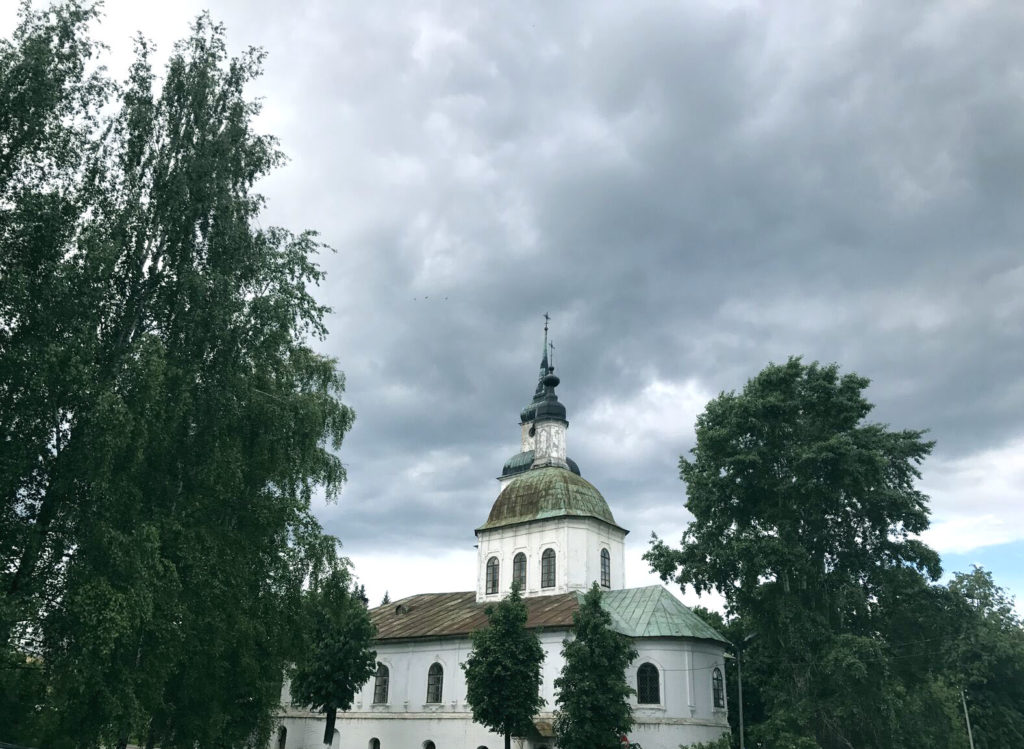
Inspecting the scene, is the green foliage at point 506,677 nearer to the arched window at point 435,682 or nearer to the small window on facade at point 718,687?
the small window on facade at point 718,687

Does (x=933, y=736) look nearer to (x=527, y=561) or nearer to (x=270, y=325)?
(x=527, y=561)

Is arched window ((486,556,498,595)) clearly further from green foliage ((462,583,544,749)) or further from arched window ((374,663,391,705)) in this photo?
green foliage ((462,583,544,749))

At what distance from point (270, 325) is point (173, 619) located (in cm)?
678

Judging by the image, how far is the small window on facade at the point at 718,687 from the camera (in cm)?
3500

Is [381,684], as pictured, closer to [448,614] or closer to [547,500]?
[448,614]

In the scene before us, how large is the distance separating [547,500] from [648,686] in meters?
13.0

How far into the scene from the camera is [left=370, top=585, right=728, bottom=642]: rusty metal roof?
35.6 metres

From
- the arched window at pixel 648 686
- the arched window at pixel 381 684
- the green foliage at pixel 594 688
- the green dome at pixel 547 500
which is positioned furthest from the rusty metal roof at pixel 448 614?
the green foliage at pixel 594 688

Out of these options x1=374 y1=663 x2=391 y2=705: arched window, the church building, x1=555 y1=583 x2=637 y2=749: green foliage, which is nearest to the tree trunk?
the church building

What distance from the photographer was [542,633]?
36781 millimetres

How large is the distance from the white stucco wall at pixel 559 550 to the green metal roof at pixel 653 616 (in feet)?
10.3

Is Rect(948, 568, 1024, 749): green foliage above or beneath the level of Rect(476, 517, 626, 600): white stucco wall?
beneath

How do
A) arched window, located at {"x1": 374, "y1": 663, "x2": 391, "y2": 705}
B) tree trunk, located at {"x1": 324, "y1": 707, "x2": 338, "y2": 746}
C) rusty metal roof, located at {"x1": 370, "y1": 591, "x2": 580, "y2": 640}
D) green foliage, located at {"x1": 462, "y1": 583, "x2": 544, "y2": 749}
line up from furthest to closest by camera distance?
arched window, located at {"x1": 374, "y1": 663, "x2": 391, "y2": 705}, rusty metal roof, located at {"x1": 370, "y1": 591, "x2": 580, "y2": 640}, tree trunk, located at {"x1": 324, "y1": 707, "x2": 338, "y2": 746}, green foliage, located at {"x1": 462, "y1": 583, "x2": 544, "y2": 749}

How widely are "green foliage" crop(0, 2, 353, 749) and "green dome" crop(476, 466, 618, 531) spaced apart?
24472mm
